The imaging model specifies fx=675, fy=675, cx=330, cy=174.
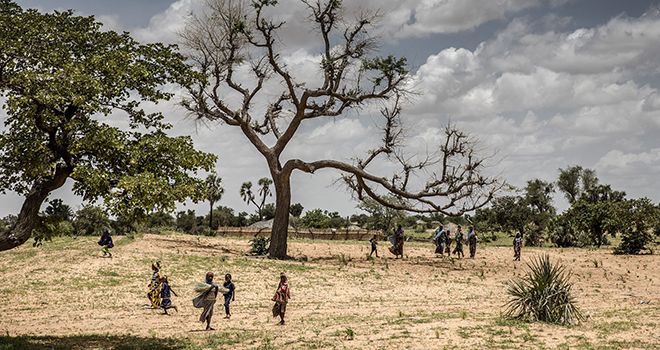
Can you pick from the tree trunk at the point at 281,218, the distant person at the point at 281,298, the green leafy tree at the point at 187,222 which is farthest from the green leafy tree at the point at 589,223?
the green leafy tree at the point at 187,222

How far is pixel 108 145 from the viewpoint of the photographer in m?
13.8

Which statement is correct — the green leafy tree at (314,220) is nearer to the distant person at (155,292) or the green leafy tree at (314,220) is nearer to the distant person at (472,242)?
the distant person at (472,242)

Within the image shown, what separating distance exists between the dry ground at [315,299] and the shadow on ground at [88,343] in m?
0.04

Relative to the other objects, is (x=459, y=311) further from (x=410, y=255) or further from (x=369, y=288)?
(x=410, y=255)

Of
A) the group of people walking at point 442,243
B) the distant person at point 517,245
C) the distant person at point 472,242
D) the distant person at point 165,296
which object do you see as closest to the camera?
the distant person at point 165,296

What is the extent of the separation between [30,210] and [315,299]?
1171 centimetres

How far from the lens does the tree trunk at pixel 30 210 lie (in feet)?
46.6

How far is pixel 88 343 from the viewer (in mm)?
15633

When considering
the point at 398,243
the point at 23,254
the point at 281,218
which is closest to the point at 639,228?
the point at 398,243

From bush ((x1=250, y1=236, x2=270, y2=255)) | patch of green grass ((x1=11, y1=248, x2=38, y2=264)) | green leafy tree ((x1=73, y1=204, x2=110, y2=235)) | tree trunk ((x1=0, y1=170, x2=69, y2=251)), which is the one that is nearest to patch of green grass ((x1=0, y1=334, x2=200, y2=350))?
tree trunk ((x1=0, y1=170, x2=69, y2=251))

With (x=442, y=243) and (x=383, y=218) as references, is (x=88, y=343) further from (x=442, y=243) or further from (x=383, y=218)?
(x=383, y=218)

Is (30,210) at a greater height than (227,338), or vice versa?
(30,210)

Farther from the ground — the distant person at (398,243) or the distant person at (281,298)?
the distant person at (398,243)

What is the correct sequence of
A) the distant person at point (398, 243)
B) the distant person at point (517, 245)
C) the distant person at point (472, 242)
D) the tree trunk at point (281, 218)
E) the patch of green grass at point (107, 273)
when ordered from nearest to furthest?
the patch of green grass at point (107, 273), the tree trunk at point (281, 218), the distant person at point (517, 245), the distant person at point (398, 243), the distant person at point (472, 242)
